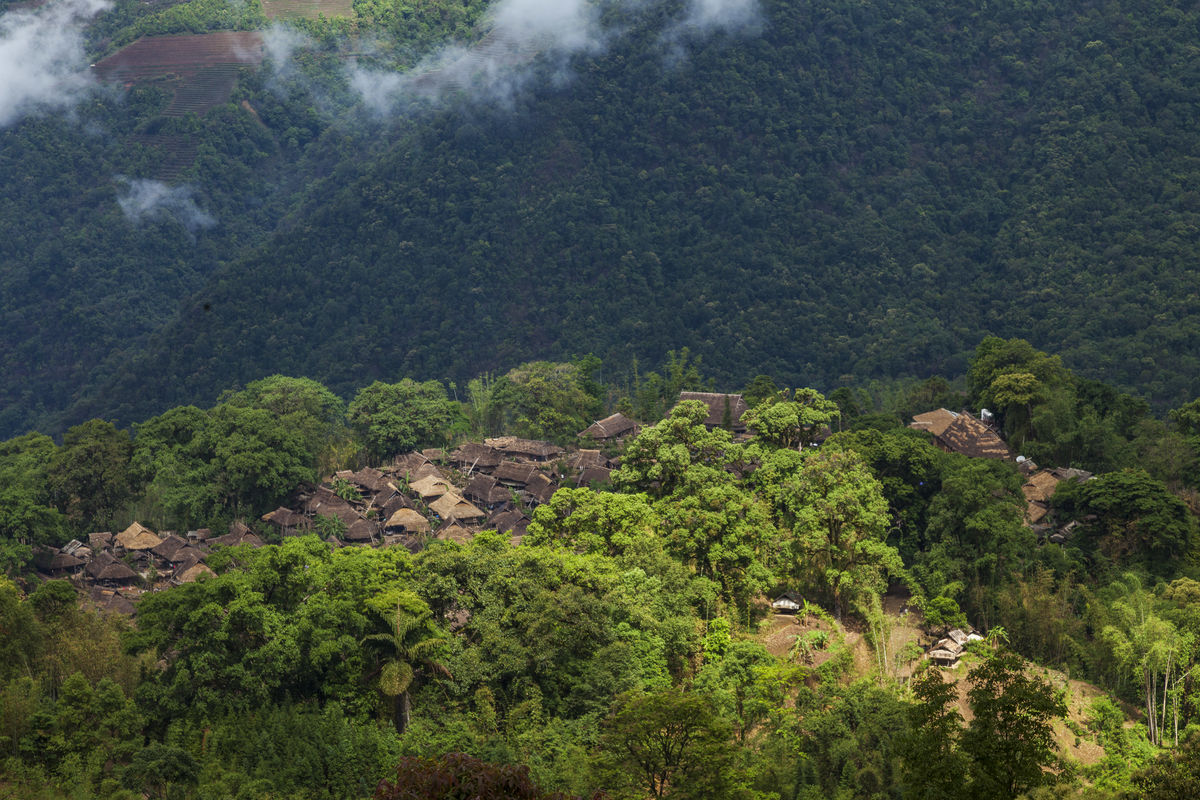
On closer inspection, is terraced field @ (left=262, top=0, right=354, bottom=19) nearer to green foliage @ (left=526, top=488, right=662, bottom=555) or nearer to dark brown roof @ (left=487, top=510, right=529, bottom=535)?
dark brown roof @ (left=487, top=510, right=529, bottom=535)

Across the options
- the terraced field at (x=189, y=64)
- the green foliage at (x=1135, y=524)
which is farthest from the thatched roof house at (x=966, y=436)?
the terraced field at (x=189, y=64)

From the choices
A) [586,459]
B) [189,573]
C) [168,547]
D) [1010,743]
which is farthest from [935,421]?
[1010,743]

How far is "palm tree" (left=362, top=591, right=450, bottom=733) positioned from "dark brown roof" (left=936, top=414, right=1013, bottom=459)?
24.8 m

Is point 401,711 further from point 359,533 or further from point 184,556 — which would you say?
point 184,556

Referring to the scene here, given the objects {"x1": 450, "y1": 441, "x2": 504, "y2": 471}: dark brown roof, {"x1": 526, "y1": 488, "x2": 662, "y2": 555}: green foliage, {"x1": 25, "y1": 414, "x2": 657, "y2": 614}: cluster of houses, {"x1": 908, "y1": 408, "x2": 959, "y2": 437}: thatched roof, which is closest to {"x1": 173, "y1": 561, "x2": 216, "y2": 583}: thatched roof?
{"x1": 25, "y1": 414, "x2": 657, "y2": 614}: cluster of houses

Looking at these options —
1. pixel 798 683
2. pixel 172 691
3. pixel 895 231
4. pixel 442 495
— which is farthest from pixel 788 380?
pixel 172 691

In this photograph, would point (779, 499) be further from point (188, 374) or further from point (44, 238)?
point (44, 238)

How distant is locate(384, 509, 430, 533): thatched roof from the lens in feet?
144

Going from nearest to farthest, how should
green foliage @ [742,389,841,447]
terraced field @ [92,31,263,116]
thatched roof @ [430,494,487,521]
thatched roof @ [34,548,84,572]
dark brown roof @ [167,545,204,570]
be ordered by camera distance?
1. green foliage @ [742,389,841,447]
2. thatched roof @ [34,548,84,572]
3. dark brown roof @ [167,545,204,570]
4. thatched roof @ [430,494,487,521]
5. terraced field @ [92,31,263,116]

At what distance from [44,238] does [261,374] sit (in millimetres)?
29426

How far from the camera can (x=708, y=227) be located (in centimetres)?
8256

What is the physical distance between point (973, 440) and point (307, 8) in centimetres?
8064

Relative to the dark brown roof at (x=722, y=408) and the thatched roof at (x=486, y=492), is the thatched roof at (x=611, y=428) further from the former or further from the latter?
the thatched roof at (x=486, y=492)

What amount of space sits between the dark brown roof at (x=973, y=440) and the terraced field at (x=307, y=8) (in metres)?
77.1
